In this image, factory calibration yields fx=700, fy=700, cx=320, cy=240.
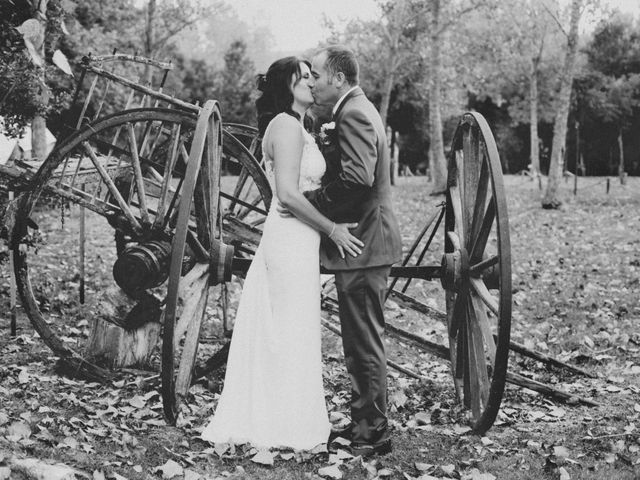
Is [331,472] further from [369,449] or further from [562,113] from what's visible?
[562,113]

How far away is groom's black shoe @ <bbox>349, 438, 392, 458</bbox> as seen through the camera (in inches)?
Answer: 168

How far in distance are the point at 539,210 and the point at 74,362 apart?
15697mm

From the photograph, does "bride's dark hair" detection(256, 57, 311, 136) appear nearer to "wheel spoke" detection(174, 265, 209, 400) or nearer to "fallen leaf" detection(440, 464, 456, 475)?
"wheel spoke" detection(174, 265, 209, 400)

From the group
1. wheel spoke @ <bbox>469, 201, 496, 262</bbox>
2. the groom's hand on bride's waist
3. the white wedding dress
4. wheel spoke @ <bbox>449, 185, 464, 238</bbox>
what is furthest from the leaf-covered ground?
the groom's hand on bride's waist

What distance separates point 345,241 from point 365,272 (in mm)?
228

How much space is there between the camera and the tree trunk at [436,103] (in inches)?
800

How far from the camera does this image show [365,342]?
169 inches

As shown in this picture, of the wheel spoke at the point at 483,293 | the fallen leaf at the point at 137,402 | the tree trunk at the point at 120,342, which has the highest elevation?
the wheel spoke at the point at 483,293

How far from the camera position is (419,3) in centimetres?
2564

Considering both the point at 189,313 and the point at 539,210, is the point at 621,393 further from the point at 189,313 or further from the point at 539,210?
the point at 539,210

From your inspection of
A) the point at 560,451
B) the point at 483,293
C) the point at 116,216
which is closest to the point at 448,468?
the point at 560,451

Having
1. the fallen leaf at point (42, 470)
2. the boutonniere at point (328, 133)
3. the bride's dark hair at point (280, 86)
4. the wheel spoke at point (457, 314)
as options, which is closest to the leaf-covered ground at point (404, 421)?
the fallen leaf at point (42, 470)

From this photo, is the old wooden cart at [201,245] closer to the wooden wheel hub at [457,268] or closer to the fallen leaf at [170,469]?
the wooden wheel hub at [457,268]

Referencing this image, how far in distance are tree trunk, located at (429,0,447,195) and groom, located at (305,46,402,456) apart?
1619 centimetres
